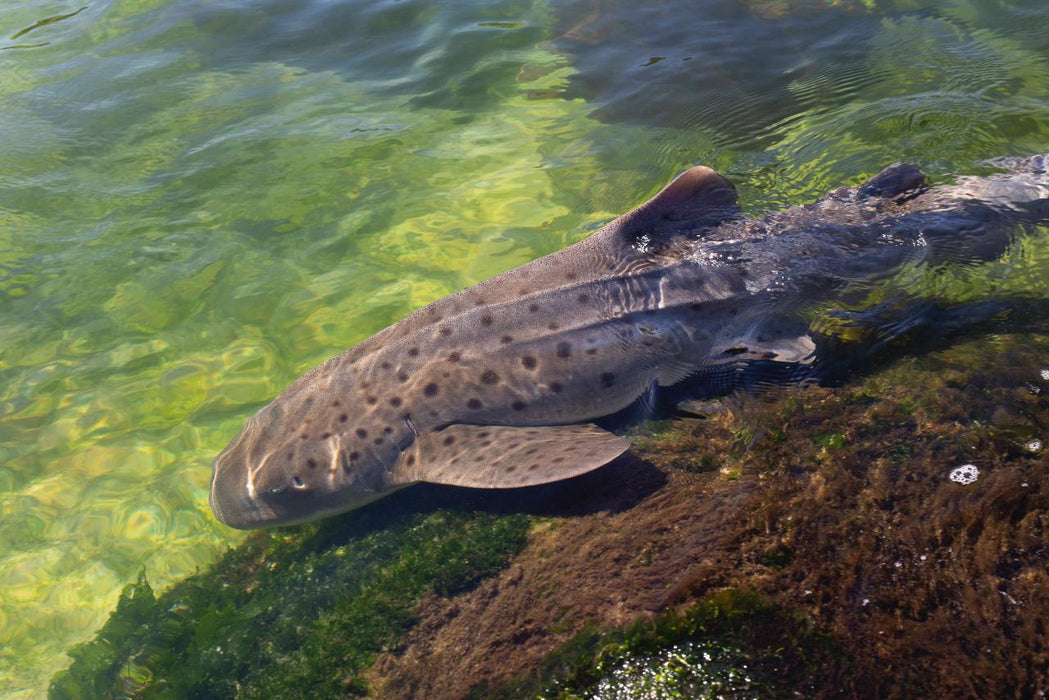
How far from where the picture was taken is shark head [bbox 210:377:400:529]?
Result: 16.5 feet

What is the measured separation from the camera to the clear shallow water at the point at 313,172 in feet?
19.2

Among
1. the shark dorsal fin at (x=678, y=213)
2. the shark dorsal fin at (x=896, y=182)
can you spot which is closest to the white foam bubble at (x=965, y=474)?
the shark dorsal fin at (x=678, y=213)

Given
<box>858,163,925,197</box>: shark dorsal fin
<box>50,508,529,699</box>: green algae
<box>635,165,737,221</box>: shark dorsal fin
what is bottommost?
<box>50,508,529,699</box>: green algae

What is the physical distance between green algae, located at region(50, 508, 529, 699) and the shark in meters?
0.30

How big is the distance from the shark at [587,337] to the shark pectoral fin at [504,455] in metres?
0.01

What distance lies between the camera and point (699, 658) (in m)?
2.95

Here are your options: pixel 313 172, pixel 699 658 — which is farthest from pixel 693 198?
pixel 313 172

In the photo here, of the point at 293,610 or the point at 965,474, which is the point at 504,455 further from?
the point at 965,474

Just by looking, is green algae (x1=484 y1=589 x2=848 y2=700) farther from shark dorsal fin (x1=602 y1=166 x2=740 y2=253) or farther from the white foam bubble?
shark dorsal fin (x1=602 y1=166 x2=740 y2=253)

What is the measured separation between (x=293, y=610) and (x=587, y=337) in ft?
8.16

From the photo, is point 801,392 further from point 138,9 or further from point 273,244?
point 138,9

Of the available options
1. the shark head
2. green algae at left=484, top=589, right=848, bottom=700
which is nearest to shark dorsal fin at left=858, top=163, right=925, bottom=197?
green algae at left=484, top=589, right=848, bottom=700

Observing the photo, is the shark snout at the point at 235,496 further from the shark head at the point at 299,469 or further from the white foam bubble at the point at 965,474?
the white foam bubble at the point at 965,474

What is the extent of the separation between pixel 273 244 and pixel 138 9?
767 cm
